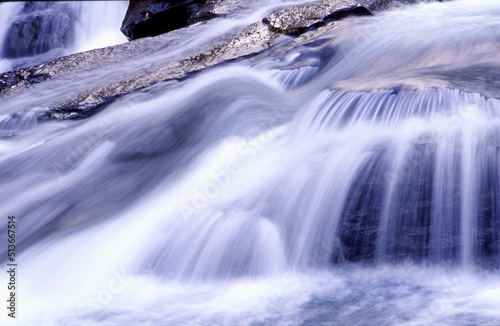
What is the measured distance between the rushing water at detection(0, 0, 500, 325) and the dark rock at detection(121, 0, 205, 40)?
11.5 ft

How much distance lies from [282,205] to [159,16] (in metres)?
5.54

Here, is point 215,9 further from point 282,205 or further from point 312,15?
point 282,205

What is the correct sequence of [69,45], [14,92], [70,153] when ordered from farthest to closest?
[69,45] → [14,92] → [70,153]

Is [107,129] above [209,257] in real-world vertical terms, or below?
above

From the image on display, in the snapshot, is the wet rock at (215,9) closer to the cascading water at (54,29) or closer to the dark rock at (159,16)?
the dark rock at (159,16)

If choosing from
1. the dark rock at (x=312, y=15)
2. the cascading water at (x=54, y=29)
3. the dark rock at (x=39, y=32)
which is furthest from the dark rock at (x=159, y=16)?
the dark rock at (x=312, y=15)

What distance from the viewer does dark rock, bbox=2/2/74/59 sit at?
10.2 meters

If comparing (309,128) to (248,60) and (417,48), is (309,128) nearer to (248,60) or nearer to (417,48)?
Answer: (417,48)

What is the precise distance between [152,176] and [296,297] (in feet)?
5.90

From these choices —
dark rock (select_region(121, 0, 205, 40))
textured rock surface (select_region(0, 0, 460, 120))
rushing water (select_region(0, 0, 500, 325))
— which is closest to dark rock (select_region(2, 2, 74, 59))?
dark rock (select_region(121, 0, 205, 40))

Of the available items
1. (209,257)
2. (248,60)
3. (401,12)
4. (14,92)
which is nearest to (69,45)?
(14,92)

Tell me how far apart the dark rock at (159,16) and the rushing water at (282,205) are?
11.5ft

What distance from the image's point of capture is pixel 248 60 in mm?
6520
